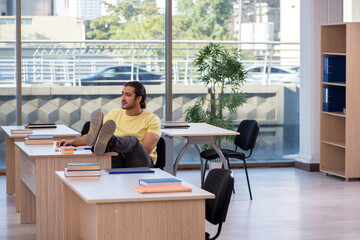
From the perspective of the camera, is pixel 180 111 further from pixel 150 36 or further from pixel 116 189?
pixel 116 189

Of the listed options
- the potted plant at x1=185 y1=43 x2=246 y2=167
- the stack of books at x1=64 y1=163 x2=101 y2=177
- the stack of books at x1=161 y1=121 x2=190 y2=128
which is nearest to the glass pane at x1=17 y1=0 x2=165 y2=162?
the potted plant at x1=185 y1=43 x2=246 y2=167

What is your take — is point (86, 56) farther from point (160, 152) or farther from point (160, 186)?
point (160, 186)

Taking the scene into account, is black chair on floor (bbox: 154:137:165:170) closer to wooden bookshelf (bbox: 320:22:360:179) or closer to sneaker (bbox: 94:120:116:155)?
sneaker (bbox: 94:120:116:155)

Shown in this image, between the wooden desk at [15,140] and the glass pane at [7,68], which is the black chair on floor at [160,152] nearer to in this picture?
the wooden desk at [15,140]

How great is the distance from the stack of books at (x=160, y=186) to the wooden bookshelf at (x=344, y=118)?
520cm

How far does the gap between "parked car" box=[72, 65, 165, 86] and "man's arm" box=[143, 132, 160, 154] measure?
380 centimetres

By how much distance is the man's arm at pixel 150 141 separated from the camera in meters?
6.09

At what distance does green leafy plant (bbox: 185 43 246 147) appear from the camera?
8.89 metres

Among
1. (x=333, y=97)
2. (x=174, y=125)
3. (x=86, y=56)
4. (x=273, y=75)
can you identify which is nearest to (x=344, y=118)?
(x=333, y=97)

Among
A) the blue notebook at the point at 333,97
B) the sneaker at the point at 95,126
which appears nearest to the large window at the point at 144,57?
the blue notebook at the point at 333,97

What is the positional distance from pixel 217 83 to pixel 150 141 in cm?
343

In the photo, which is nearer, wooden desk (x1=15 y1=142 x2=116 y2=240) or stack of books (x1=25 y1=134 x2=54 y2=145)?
wooden desk (x1=15 y1=142 x2=116 y2=240)

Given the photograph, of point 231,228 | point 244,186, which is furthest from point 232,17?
point 231,228

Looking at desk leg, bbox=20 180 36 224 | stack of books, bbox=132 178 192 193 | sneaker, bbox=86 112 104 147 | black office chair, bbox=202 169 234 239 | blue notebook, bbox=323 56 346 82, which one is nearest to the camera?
stack of books, bbox=132 178 192 193
